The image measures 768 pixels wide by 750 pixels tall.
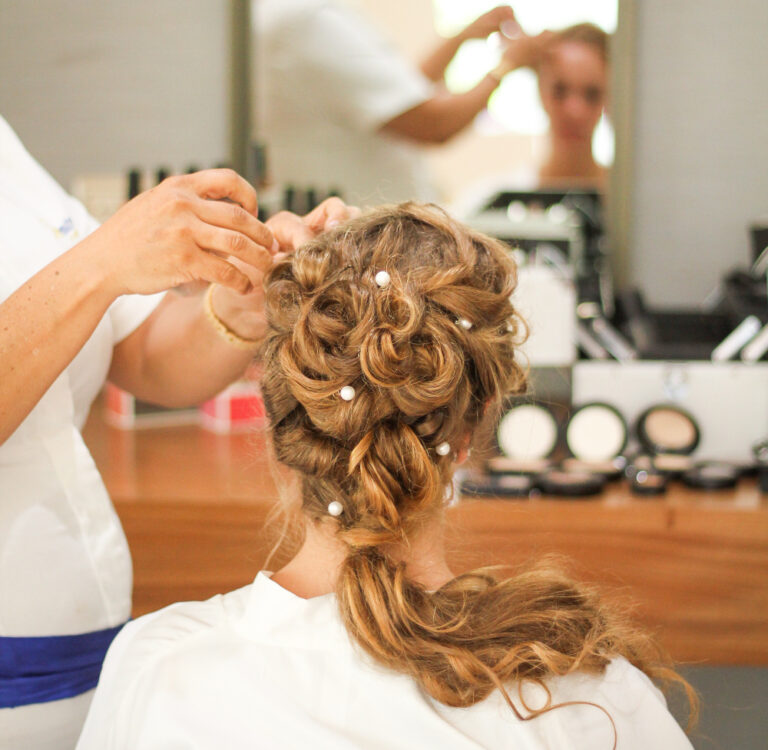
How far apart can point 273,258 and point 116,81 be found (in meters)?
1.66

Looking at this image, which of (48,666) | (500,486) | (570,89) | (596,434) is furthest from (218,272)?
(570,89)

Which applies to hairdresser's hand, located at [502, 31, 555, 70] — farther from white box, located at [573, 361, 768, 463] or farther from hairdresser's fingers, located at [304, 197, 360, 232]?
hairdresser's fingers, located at [304, 197, 360, 232]

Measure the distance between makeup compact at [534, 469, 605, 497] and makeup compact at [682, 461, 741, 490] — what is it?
6.6 inches

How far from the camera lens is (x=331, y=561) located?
859 mm

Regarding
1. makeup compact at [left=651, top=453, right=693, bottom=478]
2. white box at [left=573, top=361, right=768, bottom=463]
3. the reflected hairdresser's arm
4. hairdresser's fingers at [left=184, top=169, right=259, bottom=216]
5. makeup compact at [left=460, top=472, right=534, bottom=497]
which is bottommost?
makeup compact at [left=460, top=472, right=534, bottom=497]

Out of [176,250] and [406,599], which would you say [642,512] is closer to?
[406,599]

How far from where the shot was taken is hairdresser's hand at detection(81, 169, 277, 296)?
0.85 meters

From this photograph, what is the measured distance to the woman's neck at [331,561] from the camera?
0.85 meters

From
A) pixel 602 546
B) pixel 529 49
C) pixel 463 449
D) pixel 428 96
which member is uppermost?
pixel 529 49

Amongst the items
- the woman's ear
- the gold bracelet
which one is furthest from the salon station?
the woman's ear

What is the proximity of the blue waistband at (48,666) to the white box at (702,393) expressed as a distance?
1066 mm

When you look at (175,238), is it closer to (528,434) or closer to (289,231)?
(289,231)

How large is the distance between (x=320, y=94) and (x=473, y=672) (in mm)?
1782

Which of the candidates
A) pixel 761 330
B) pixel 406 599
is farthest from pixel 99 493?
pixel 761 330
